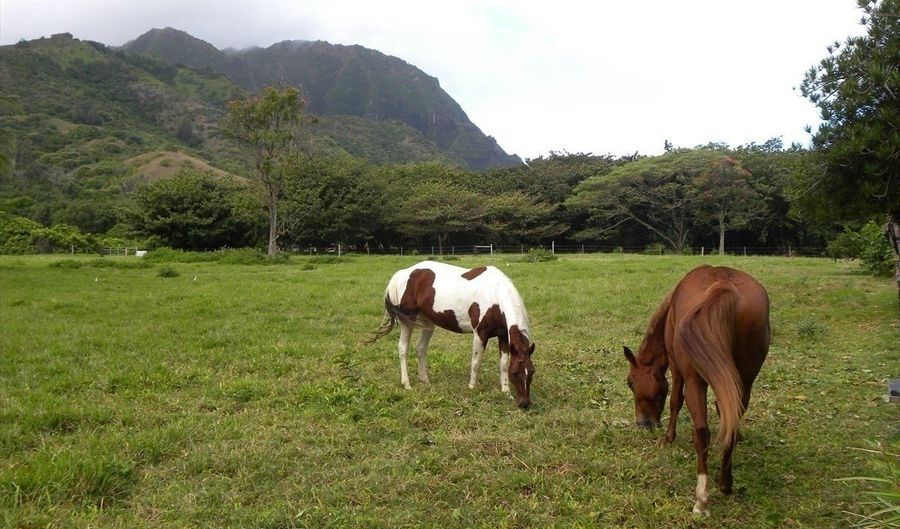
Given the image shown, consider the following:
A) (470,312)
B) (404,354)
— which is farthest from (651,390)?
(404,354)

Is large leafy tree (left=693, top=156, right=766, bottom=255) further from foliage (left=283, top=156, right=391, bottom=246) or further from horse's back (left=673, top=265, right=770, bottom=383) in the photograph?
horse's back (left=673, top=265, right=770, bottom=383)

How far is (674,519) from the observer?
360cm

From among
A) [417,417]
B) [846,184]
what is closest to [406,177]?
[846,184]

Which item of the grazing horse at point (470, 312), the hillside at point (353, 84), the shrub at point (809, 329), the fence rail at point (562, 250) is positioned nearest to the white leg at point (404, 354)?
the grazing horse at point (470, 312)

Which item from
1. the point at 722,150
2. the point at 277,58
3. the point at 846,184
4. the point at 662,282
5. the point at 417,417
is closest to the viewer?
the point at 417,417

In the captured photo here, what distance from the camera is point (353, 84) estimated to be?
183250 millimetres

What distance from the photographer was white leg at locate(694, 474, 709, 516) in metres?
3.63

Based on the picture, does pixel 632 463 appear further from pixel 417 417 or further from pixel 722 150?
pixel 722 150

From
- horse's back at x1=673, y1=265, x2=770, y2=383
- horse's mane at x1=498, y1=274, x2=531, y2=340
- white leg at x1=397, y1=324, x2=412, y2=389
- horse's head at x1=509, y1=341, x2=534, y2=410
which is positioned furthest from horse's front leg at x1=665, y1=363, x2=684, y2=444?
white leg at x1=397, y1=324, x2=412, y2=389

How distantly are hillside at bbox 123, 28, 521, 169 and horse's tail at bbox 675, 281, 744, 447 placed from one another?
151 m

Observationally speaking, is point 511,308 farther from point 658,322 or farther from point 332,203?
point 332,203

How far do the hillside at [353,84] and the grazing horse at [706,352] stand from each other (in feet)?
493

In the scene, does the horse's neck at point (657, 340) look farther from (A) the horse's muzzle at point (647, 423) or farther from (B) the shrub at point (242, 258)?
(B) the shrub at point (242, 258)

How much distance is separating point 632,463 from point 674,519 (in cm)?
78
